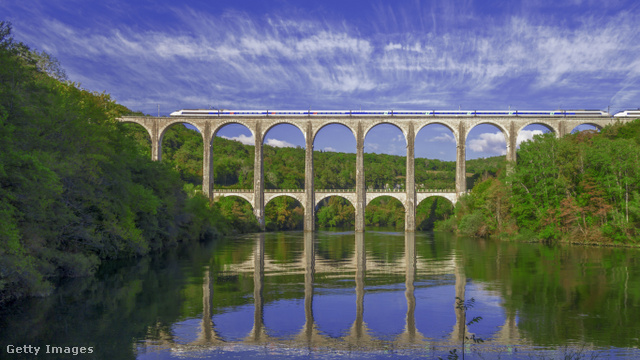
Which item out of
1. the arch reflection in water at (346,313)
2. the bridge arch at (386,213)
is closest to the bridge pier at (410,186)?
the bridge arch at (386,213)

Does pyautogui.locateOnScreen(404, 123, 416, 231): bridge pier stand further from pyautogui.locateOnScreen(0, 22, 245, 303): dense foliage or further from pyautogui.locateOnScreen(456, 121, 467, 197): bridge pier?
pyautogui.locateOnScreen(0, 22, 245, 303): dense foliage

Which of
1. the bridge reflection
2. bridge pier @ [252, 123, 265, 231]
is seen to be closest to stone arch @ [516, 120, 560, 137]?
bridge pier @ [252, 123, 265, 231]

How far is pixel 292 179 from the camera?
92.8m

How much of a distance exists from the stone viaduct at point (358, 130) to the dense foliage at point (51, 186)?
35886mm

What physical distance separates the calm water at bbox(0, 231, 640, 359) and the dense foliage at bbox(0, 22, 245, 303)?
4.01ft

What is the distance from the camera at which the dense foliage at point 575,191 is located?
34344mm

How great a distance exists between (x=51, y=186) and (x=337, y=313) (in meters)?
A: 8.68

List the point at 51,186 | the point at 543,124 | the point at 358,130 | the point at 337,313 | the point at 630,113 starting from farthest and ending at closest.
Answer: the point at 358,130
the point at 543,124
the point at 630,113
the point at 51,186
the point at 337,313

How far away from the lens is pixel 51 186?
13734 mm

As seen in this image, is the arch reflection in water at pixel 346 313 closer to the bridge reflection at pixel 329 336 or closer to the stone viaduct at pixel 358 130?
the bridge reflection at pixel 329 336

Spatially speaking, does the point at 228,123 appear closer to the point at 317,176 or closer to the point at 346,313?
the point at 317,176

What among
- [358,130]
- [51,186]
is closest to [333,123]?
[358,130]

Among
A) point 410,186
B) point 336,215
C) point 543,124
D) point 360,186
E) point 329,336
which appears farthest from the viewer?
point 336,215

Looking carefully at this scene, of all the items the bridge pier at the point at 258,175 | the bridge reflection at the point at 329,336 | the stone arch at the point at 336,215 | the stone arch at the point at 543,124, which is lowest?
the bridge reflection at the point at 329,336
